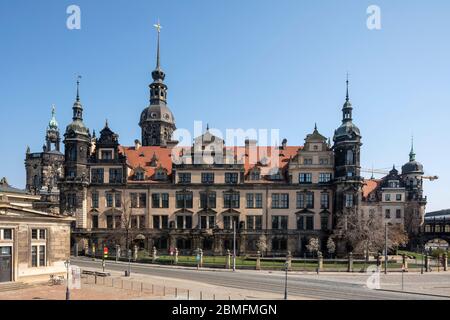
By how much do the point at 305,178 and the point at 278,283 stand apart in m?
27.0

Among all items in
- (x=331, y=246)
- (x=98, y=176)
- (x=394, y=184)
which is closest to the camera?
(x=331, y=246)

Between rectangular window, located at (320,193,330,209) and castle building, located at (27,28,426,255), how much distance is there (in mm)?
170

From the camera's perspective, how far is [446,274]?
48.6 meters

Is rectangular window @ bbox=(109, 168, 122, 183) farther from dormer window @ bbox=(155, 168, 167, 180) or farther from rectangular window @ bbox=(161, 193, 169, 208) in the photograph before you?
rectangular window @ bbox=(161, 193, 169, 208)

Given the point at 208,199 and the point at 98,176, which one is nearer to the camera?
the point at 208,199

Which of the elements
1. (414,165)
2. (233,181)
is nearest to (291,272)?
(233,181)

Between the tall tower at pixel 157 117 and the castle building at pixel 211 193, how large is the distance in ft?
74.6

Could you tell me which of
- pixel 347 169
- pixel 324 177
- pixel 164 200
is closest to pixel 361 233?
pixel 347 169

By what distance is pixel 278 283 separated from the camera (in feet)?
125

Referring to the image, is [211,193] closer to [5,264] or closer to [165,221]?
[165,221]

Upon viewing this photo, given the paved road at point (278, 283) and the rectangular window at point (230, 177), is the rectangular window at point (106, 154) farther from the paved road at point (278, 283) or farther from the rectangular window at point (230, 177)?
the rectangular window at point (230, 177)
